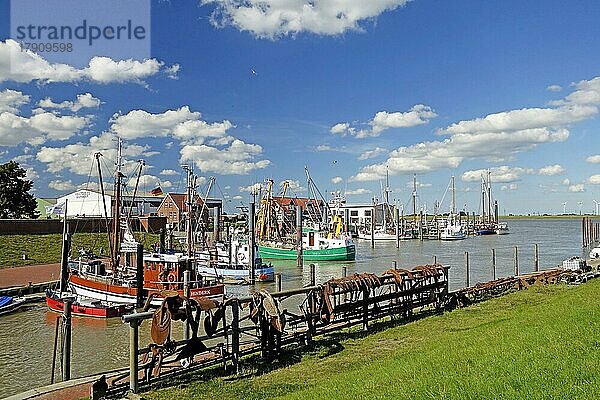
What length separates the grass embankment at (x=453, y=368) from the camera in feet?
25.1

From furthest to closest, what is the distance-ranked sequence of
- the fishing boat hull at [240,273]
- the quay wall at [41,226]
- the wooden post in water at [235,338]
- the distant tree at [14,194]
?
1. the distant tree at [14,194]
2. the quay wall at [41,226]
3. the fishing boat hull at [240,273]
4. the wooden post in water at [235,338]

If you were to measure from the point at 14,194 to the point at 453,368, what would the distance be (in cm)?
7006

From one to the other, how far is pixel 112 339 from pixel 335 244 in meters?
48.1

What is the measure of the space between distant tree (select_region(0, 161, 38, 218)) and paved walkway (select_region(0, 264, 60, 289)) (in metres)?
24.0

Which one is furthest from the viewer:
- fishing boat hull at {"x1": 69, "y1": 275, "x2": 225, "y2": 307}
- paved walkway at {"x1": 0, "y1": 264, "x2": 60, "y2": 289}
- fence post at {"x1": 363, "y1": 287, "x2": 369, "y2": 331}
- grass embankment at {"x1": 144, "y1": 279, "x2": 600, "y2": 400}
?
paved walkway at {"x1": 0, "y1": 264, "x2": 60, "y2": 289}

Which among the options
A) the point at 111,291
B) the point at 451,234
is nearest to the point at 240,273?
the point at 111,291

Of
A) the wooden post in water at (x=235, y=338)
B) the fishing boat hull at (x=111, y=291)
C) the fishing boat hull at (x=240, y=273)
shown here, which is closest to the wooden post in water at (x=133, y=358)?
the wooden post in water at (x=235, y=338)

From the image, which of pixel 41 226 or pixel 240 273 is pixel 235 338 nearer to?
pixel 240 273

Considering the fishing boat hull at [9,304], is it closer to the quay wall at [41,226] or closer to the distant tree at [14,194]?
the quay wall at [41,226]

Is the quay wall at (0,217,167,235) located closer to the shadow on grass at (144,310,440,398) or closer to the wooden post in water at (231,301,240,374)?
the shadow on grass at (144,310,440,398)

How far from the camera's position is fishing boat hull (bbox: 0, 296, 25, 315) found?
92.9ft

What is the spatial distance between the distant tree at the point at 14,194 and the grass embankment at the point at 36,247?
35.8 ft

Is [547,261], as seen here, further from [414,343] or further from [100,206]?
[100,206]

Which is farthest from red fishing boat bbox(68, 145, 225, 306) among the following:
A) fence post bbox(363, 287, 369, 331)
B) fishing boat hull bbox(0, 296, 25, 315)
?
fence post bbox(363, 287, 369, 331)
